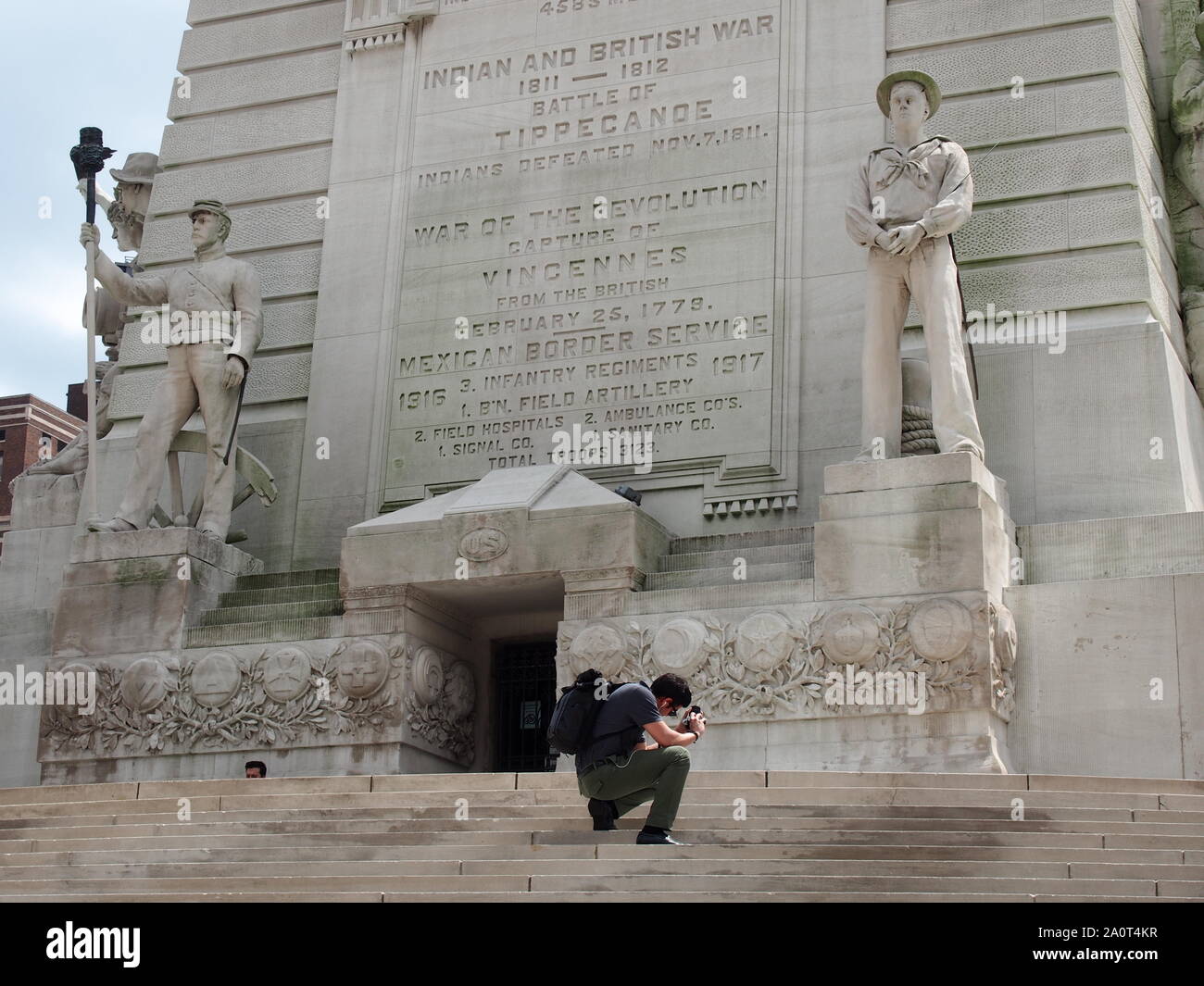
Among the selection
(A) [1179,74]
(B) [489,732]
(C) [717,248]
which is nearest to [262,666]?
(B) [489,732]

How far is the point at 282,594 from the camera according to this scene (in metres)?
19.9

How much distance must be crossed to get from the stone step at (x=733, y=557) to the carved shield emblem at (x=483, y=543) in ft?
4.77

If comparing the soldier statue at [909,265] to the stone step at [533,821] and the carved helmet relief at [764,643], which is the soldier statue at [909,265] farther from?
the stone step at [533,821]

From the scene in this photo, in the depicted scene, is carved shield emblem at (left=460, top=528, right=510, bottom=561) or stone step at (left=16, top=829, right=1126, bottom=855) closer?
stone step at (left=16, top=829, right=1126, bottom=855)

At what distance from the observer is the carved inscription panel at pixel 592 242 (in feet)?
68.0

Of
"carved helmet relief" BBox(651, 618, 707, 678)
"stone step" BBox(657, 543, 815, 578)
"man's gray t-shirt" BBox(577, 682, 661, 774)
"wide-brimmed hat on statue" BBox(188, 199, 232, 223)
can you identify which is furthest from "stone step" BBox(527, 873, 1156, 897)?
"wide-brimmed hat on statue" BBox(188, 199, 232, 223)

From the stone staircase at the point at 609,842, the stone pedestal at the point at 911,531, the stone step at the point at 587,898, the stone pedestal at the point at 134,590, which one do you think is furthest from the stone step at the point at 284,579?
the stone step at the point at 587,898

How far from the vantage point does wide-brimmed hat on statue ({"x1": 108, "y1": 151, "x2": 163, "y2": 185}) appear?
25.2m

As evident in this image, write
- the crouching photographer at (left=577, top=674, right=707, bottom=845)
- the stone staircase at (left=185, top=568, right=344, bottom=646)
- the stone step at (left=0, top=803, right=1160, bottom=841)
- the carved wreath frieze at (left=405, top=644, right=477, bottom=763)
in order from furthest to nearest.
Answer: the stone staircase at (left=185, top=568, right=344, bottom=646)
the carved wreath frieze at (left=405, top=644, right=477, bottom=763)
the stone step at (left=0, top=803, right=1160, bottom=841)
the crouching photographer at (left=577, top=674, right=707, bottom=845)

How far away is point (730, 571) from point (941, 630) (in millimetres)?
2288

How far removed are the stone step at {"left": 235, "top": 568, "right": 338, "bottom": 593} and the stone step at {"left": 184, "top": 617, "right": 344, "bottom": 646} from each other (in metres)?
0.94

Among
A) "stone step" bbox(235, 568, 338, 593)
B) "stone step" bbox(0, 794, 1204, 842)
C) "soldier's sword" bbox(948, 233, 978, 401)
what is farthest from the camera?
"stone step" bbox(235, 568, 338, 593)

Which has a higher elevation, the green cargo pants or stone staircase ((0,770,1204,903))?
the green cargo pants

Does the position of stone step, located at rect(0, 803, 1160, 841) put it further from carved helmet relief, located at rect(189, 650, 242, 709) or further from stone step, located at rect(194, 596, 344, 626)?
stone step, located at rect(194, 596, 344, 626)
